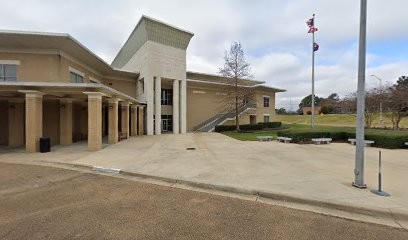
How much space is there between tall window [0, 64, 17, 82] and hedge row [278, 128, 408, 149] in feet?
74.7

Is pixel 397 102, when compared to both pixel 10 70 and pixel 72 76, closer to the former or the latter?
pixel 72 76

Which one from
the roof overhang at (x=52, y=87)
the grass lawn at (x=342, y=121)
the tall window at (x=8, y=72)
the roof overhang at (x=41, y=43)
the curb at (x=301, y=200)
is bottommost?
the curb at (x=301, y=200)

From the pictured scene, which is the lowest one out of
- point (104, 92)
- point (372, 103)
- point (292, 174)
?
point (292, 174)

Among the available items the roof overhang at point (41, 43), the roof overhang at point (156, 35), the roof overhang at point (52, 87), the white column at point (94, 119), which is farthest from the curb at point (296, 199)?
the roof overhang at point (156, 35)

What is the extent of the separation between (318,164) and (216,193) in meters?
5.76

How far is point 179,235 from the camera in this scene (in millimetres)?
3928

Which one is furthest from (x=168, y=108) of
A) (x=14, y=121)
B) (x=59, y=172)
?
(x=59, y=172)

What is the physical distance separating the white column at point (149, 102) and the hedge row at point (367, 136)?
52.6 feet

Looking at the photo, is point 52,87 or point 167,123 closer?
point 52,87

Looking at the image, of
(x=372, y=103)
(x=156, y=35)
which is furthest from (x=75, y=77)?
(x=372, y=103)

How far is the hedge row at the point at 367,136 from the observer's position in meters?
14.1

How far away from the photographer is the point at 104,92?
46.8ft

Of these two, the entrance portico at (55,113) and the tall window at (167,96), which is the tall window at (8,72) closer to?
the entrance portico at (55,113)

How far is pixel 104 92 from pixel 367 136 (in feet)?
62.6
